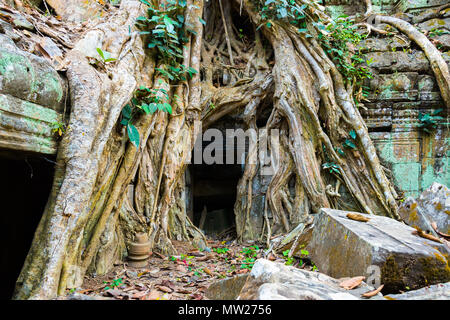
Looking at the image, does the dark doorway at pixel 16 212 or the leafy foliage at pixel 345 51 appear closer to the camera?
the dark doorway at pixel 16 212

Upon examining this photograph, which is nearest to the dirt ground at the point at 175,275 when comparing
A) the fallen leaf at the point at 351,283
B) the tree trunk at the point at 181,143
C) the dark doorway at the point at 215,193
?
the tree trunk at the point at 181,143

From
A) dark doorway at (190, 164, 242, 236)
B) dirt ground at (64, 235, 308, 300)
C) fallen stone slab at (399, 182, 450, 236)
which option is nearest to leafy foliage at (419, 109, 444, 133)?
fallen stone slab at (399, 182, 450, 236)

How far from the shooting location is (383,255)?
1581 millimetres

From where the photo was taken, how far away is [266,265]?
1.54 metres

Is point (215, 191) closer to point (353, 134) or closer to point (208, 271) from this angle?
point (353, 134)

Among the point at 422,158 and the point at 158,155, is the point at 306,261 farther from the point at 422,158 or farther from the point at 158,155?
the point at 422,158

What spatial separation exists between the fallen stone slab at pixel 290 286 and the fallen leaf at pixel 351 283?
16 millimetres

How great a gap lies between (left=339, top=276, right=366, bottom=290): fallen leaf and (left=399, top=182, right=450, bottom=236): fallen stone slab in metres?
0.98

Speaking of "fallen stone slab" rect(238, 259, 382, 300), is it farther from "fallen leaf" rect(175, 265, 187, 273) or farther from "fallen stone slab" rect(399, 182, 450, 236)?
"fallen leaf" rect(175, 265, 187, 273)

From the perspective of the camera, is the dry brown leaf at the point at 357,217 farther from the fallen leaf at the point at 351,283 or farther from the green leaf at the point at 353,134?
the green leaf at the point at 353,134

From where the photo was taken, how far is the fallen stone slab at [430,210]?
2275 mm

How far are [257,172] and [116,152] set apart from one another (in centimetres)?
205

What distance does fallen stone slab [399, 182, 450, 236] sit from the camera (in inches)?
89.6
